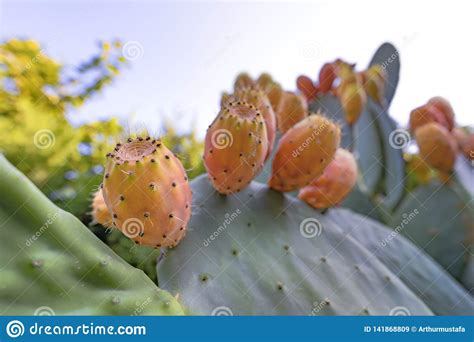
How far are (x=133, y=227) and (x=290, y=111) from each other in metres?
0.63

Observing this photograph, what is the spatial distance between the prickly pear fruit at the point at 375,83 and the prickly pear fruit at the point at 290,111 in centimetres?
41

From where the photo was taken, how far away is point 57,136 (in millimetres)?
1649

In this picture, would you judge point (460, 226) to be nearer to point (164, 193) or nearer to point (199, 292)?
point (199, 292)

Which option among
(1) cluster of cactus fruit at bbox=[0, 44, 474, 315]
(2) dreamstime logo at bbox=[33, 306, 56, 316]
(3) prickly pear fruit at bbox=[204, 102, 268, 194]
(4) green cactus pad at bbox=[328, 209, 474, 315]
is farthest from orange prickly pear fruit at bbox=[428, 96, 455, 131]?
(2) dreamstime logo at bbox=[33, 306, 56, 316]

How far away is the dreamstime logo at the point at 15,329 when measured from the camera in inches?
26.8

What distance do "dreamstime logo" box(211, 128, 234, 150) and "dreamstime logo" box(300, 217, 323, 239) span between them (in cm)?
32

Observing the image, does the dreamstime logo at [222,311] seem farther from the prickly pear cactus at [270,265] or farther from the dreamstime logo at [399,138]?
the dreamstime logo at [399,138]

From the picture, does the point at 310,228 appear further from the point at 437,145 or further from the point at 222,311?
the point at 437,145

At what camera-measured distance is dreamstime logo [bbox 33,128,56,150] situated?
1.55 metres

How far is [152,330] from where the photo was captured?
0.73 m

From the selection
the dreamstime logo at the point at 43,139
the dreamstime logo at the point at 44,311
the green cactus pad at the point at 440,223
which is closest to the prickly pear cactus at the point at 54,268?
the dreamstime logo at the point at 44,311

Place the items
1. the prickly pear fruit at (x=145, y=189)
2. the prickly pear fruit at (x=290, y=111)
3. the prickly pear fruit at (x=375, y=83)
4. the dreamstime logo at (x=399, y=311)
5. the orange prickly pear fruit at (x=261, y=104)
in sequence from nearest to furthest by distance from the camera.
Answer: the prickly pear fruit at (x=145, y=189) < the orange prickly pear fruit at (x=261, y=104) < the dreamstime logo at (x=399, y=311) < the prickly pear fruit at (x=290, y=111) < the prickly pear fruit at (x=375, y=83)

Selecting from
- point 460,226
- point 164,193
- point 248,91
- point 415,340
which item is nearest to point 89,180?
point 248,91

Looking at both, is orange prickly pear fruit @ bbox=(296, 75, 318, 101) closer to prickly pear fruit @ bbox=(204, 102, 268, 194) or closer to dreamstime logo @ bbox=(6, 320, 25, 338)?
prickly pear fruit @ bbox=(204, 102, 268, 194)
